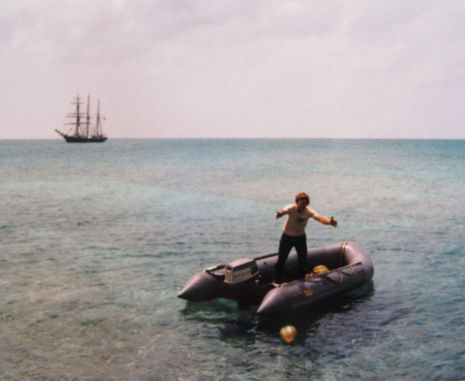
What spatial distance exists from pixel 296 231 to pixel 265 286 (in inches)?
55.8

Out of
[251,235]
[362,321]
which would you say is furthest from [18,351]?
[251,235]

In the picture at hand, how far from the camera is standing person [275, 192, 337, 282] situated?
1119 cm

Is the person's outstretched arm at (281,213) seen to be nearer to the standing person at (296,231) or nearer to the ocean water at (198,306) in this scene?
the standing person at (296,231)

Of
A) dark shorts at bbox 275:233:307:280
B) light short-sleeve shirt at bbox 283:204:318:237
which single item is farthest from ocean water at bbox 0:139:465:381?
light short-sleeve shirt at bbox 283:204:318:237

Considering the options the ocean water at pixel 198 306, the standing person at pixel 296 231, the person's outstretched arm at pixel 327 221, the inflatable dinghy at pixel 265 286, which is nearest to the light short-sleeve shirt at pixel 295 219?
the standing person at pixel 296 231

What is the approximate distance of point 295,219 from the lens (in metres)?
11.4

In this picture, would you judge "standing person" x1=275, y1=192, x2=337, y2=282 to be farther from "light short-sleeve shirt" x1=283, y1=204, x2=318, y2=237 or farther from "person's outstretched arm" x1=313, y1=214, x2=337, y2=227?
"person's outstretched arm" x1=313, y1=214, x2=337, y2=227

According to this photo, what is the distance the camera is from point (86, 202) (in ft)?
104

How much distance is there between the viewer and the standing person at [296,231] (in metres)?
11.2

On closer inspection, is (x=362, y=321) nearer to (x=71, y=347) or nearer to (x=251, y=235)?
(x=71, y=347)

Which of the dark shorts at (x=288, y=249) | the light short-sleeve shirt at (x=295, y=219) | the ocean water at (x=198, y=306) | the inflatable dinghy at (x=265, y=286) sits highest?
the light short-sleeve shirt at (x=295, y=219)

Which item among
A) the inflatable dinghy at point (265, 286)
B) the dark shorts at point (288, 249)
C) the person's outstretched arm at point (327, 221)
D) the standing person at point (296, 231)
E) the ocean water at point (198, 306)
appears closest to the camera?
the ocean water at point (198, 306)

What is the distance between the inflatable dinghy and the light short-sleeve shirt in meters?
1.06

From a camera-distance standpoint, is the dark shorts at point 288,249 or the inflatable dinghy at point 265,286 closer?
the inflatable dinghy at point 265,286
